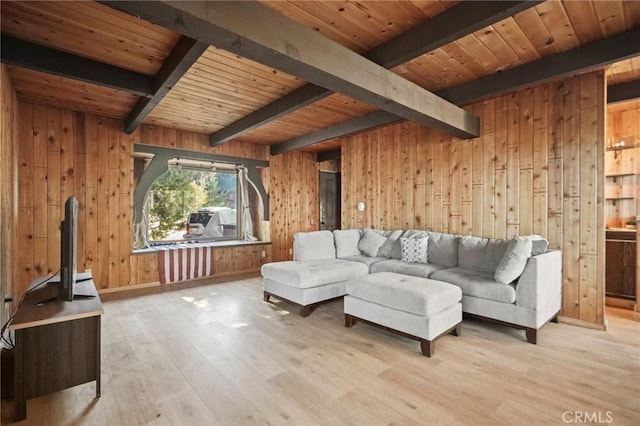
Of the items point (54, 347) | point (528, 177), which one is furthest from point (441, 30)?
point (54, 347)

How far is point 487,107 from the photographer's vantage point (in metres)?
3.77

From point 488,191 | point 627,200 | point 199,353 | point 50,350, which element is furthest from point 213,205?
point 627,200

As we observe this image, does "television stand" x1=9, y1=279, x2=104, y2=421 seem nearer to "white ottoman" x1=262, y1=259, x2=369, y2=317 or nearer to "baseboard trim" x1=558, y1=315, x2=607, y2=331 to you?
"white ottoman" x1=262, y1=259, x2=369, y2=317

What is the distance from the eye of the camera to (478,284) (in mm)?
2980

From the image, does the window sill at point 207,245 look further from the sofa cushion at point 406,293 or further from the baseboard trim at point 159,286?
the sofa cushion at point 406,293

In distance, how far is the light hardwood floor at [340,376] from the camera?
176 centimetres

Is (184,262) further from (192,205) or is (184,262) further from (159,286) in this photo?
(192,205)

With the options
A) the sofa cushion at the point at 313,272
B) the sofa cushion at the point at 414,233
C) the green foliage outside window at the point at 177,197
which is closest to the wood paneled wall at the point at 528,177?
the sofa cushion at the point at 414,233

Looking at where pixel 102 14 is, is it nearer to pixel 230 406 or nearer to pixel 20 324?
pixel 20 324

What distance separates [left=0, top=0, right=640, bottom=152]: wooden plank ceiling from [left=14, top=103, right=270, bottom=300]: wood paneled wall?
0.37m

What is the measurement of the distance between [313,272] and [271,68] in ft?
7.30

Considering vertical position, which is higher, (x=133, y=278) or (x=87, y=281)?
(x=87, y=281)

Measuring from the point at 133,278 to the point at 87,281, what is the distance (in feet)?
7.44

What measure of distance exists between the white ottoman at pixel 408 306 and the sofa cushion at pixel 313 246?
127 centimetres
